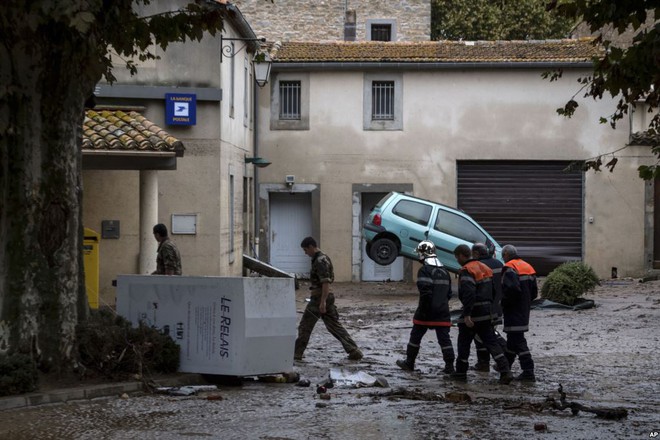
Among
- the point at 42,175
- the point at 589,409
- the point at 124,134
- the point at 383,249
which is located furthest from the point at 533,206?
the point at 42,175

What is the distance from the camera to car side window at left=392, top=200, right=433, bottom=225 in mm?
28531

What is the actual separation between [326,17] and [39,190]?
105 ft

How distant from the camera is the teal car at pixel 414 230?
1113 inches

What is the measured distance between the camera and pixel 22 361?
12.1m

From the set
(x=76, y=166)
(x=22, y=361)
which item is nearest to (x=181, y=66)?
(x=76, y=166)

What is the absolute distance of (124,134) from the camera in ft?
70.3

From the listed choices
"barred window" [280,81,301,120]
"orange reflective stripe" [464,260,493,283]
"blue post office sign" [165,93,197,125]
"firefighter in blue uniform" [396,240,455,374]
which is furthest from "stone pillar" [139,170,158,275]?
"barred window" [280,81,301,120]

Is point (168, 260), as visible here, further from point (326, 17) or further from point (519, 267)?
point (326, 17)

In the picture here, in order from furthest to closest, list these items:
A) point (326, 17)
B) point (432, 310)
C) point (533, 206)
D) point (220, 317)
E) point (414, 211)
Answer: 1. point (326, 17)
2. point (533, 206)
3. point (414, 211)
4. point (432, 310)
5. point (220, 317)

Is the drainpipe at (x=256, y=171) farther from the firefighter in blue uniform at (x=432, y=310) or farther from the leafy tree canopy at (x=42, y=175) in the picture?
the leafy tree canopy at (x=42, y=175)

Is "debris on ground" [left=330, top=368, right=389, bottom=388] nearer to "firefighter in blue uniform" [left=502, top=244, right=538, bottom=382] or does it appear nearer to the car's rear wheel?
"firefighter in blue uniform" [left=502, top=244, right=538, bottom=382]

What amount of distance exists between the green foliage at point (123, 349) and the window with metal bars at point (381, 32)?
A: 3165 cm

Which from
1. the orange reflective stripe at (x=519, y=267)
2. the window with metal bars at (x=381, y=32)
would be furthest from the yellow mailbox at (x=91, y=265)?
the window with metal bars at (x=381, y=32)

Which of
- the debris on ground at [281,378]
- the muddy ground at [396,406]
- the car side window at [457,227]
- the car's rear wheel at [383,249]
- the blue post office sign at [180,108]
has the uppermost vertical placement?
the blue post office sign at [180,108]
